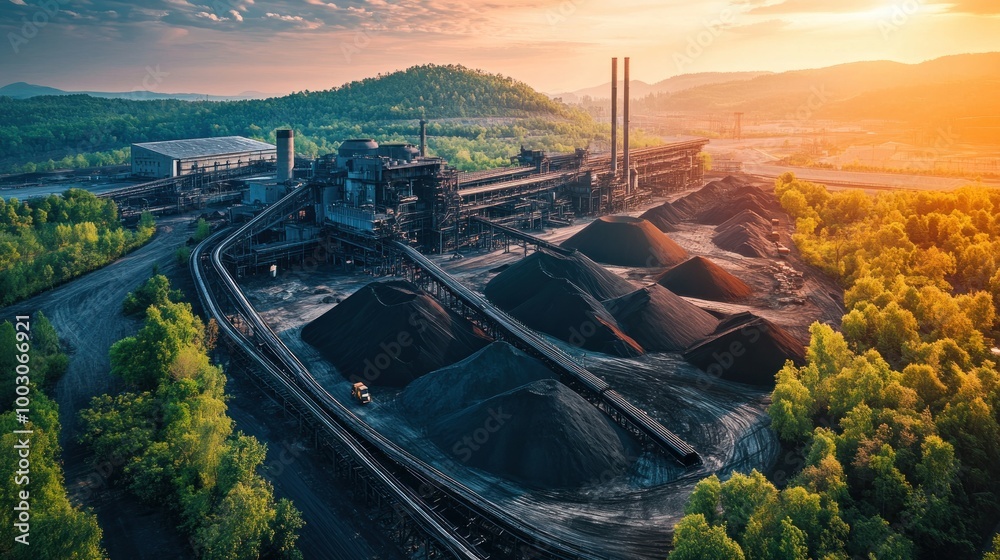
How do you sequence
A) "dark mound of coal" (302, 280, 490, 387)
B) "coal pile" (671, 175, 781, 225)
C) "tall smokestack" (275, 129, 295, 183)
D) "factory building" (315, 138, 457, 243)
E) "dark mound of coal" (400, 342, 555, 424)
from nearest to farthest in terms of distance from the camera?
"dark mound of coal" (400, 342, 555, 424) < "dark mound of coal" (302, 280, 490, 387) < "factory building" (315, 138, 457, 243) < "tall smokestack" (275, 129, 295, 183) < "coal pile" (671, 175, 781, 225)

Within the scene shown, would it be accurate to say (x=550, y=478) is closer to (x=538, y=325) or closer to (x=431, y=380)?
(x=431, y=380)

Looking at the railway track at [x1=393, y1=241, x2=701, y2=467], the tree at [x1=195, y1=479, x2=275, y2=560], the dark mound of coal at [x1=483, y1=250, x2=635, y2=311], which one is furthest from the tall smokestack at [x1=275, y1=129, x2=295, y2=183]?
the tree at [x1=195, y1=479, x2=275, y2=560]

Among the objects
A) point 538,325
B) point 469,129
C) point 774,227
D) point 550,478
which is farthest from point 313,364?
point 469,129

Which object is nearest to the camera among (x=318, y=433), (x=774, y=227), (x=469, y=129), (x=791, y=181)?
(x=318, y=433)

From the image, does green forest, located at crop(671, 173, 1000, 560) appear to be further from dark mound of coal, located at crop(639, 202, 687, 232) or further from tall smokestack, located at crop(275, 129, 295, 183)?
tall smokestack, located at crop(275, 129, 295, 183)

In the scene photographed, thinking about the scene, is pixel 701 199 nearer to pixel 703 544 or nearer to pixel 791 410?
pixel 791 410

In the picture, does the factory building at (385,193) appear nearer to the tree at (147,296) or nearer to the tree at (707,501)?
the tree at (147,296)
